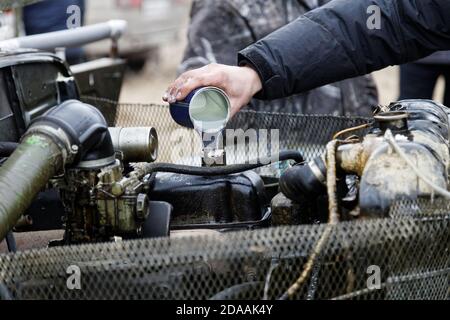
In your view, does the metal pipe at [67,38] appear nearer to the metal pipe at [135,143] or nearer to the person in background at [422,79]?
the metal pipe at [135,143]

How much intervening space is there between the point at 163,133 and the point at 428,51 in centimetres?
106

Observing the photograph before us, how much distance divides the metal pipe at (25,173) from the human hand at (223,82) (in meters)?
0.41

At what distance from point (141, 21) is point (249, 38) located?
4.68 m

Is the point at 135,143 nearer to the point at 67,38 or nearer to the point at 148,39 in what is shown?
the point at 67,38

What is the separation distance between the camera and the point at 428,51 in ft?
7.47

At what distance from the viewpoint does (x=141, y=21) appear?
28.5 ft

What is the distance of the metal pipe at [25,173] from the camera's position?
1.61 metres

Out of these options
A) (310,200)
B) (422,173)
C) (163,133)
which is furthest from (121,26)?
(422,173)

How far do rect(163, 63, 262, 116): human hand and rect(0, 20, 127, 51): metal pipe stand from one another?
2.70 feet

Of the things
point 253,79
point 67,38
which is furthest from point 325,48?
point 67,38

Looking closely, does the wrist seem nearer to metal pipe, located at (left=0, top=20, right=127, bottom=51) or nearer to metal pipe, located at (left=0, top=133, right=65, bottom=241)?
metal pipe, located at (left=0, top=133, right=65, bottom=241)

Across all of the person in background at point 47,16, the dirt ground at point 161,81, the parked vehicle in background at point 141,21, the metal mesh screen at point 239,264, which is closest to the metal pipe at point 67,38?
the person in background at point 47,16

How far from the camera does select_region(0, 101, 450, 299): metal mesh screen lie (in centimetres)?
150
